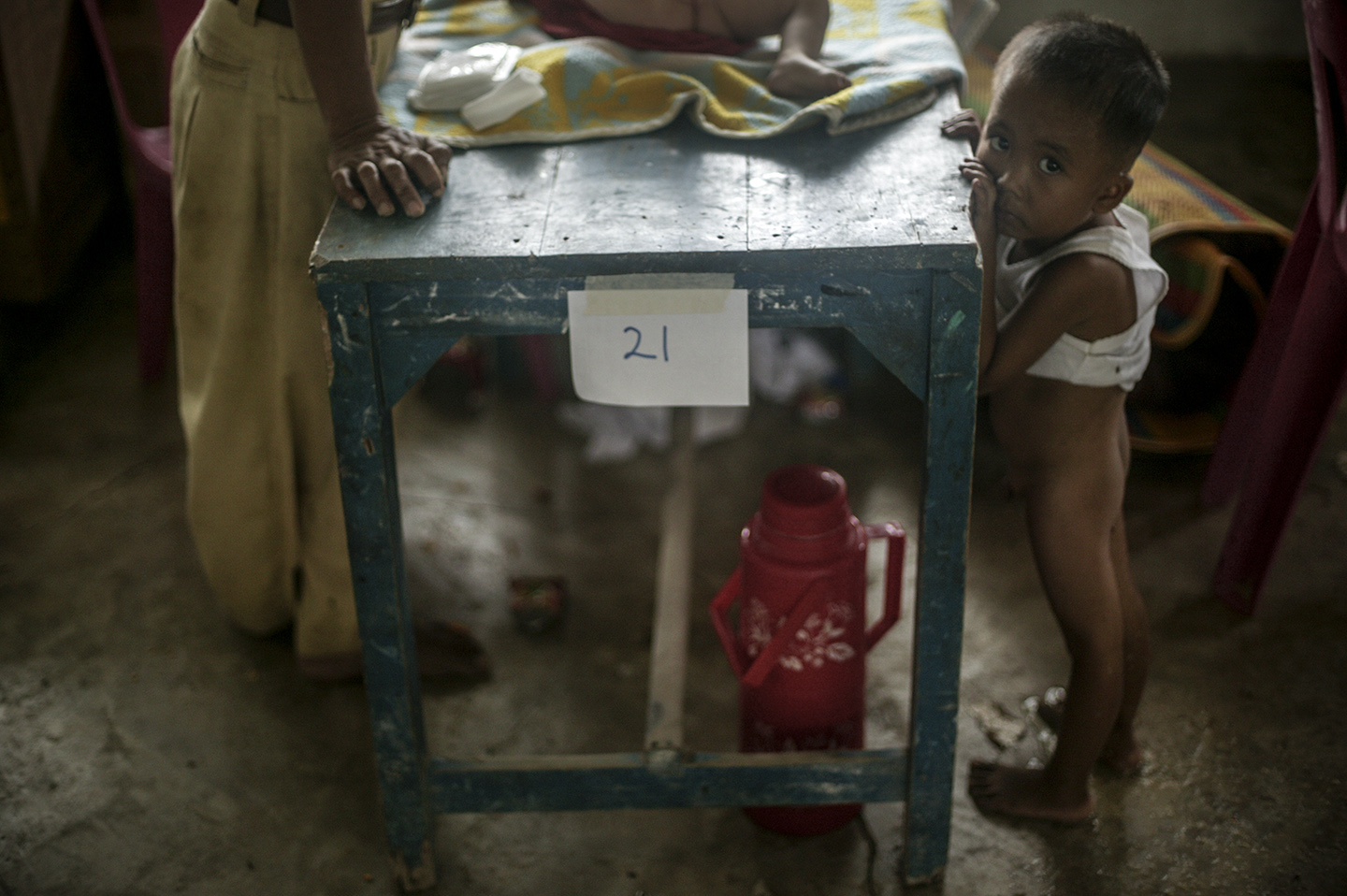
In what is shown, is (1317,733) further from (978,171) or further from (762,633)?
(978,171)

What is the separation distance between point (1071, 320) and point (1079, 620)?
51cm

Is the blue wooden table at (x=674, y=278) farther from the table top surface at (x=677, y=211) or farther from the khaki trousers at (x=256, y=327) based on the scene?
the khaki trousers at (x=256, y=327)

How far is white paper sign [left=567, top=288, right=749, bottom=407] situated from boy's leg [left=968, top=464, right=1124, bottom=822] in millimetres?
603

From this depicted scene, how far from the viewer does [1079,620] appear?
6.55ft

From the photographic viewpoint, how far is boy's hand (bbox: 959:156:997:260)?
171 cm

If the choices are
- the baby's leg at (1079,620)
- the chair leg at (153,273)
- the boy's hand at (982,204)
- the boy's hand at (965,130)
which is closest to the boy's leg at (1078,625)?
the baby's leg at (1079,620)

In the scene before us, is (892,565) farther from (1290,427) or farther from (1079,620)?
(1290,427)

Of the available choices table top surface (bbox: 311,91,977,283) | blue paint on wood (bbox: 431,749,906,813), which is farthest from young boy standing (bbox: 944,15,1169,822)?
blue paint on wood (bbox: 431,749,906,813)

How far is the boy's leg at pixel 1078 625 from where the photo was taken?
194cm

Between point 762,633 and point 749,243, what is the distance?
702mm

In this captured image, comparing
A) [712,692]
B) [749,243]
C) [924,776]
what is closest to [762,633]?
[924,776]

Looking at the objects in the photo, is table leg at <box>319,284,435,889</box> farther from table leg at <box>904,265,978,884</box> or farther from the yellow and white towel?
table leg at <box>904,265,978,884</box>

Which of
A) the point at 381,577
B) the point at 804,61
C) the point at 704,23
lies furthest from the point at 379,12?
the point at 381,577

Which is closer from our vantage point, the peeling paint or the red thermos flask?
the peeling paint
